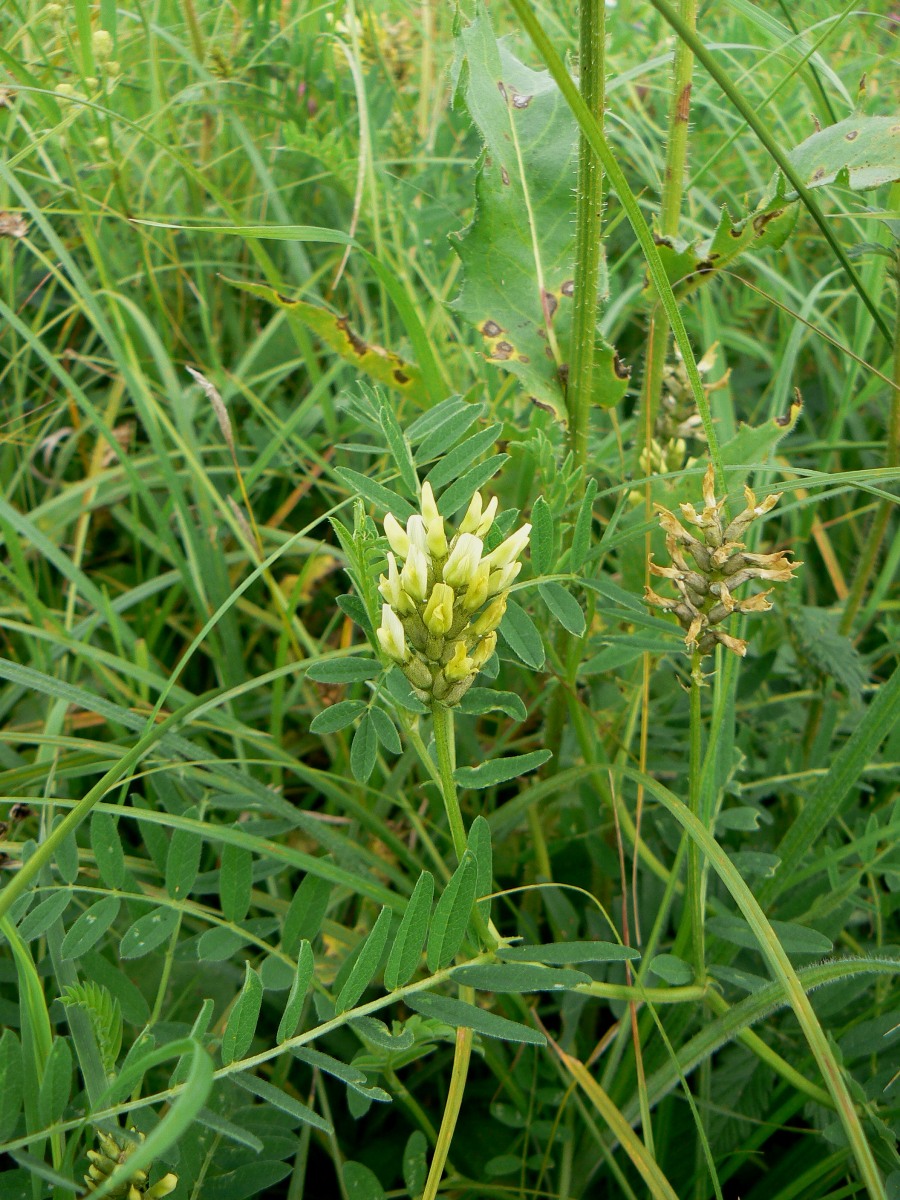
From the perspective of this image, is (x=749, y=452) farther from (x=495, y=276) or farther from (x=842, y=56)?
(x=842, y=56)

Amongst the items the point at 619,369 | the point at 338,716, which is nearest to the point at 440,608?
the point at 338,716

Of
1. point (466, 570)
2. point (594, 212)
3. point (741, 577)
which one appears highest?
point (594, 212)

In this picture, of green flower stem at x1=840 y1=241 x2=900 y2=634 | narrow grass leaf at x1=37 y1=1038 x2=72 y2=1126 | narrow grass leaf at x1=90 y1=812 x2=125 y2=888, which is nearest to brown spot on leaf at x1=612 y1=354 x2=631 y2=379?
green flower stem at x1=840 y1=241 x2=900 y2=634

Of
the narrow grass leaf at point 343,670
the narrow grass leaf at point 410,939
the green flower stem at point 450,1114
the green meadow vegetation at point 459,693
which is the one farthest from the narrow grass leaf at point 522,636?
the green flower stem at point 450,1114

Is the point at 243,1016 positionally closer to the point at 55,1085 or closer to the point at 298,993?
the point at 298,993

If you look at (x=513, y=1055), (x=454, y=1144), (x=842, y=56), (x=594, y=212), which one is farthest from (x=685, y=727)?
(x=842, y=56)

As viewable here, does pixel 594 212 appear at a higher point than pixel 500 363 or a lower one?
higher
